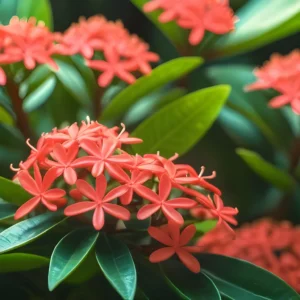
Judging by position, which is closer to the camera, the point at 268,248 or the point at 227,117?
the point at 268,248

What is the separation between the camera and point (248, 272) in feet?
2.20

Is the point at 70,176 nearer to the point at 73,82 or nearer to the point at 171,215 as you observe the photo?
the point at 171,215

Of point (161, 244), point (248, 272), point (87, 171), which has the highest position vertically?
point (87, 171)

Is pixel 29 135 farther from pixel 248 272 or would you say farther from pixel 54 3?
pixel 54 3

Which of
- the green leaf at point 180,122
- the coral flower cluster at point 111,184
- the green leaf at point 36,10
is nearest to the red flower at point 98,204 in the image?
the coral flower cluster at point 111,184

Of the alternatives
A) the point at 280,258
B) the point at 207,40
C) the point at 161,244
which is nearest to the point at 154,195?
the point at 161,244

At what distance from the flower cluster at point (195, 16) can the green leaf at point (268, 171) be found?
0.67ft

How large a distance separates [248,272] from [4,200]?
323 mm

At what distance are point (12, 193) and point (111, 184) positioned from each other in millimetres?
127

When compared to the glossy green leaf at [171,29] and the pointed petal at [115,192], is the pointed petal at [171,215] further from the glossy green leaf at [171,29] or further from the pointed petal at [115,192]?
the glossy green leaf at [171,29]

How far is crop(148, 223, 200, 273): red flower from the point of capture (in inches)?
23.9

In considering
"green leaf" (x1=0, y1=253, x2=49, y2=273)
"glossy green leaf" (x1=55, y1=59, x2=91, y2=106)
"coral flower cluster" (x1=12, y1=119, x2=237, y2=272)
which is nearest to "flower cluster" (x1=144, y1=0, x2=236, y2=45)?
"glossy green leaf" (x1=55, y1=59, x2=91, y2=106)

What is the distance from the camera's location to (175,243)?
619 mm

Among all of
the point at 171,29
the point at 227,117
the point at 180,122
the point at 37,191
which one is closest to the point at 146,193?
the point at 37,191
